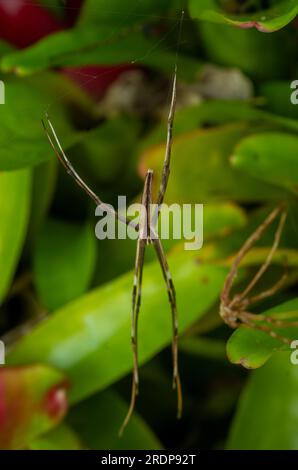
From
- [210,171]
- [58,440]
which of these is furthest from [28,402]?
[210,171]

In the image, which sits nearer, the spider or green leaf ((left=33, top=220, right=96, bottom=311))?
the spider

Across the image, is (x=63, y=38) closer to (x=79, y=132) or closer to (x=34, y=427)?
(x=79, y=132)

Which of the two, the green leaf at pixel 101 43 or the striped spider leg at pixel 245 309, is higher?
the green leaf at pixel 101 43

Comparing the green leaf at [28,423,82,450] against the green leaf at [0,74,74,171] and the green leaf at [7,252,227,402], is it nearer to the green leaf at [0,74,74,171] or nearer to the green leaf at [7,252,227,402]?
the green leaf at [7,252,227,402]

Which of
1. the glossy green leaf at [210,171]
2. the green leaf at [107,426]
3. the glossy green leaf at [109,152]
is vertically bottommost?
the green leaf at [107,426]

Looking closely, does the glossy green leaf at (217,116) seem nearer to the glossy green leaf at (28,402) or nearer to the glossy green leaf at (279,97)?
the glossy green leaf at (279,97)

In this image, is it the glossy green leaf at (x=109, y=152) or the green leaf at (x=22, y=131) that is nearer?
the green leaf at (x=22, y=131)

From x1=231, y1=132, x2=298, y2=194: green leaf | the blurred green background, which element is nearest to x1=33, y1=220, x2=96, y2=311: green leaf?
the blurred green background

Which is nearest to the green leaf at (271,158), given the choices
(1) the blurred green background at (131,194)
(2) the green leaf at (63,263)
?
(1) the blurred green background at (131,194)
